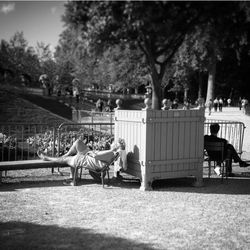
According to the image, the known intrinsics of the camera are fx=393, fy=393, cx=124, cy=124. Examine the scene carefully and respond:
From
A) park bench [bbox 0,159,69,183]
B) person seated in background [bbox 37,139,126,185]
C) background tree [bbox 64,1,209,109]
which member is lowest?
park bench [bbox 0,159,69,183]

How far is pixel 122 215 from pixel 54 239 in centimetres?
138

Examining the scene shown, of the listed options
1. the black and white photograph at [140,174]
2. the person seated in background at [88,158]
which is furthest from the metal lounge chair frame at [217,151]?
the person seated in background at [88,158]

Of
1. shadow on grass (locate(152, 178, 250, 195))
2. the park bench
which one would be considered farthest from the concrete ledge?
shadow on grass (locate(152, 178, 250, 195))

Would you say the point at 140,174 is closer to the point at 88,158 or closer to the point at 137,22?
the point at 88,158

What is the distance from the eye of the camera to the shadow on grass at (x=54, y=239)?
14.7ft

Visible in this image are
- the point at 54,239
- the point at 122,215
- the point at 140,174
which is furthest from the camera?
the point at 140,174

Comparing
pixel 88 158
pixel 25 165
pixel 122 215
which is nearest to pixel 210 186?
pixel 88 158

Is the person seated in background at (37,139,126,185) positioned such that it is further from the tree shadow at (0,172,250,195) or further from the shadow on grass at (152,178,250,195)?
the shadow on grass at (152,178,250,195)

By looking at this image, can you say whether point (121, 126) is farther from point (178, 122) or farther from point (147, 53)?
point (147, 53)

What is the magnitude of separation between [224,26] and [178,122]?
11.6 ft

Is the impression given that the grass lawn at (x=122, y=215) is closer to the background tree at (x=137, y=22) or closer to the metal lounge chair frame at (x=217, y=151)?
the metal lounge chair frame at (x=217, y=151)

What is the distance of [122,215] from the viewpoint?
5840 millimetres

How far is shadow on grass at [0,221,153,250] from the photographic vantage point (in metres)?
4.49

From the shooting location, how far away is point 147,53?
9852mm
